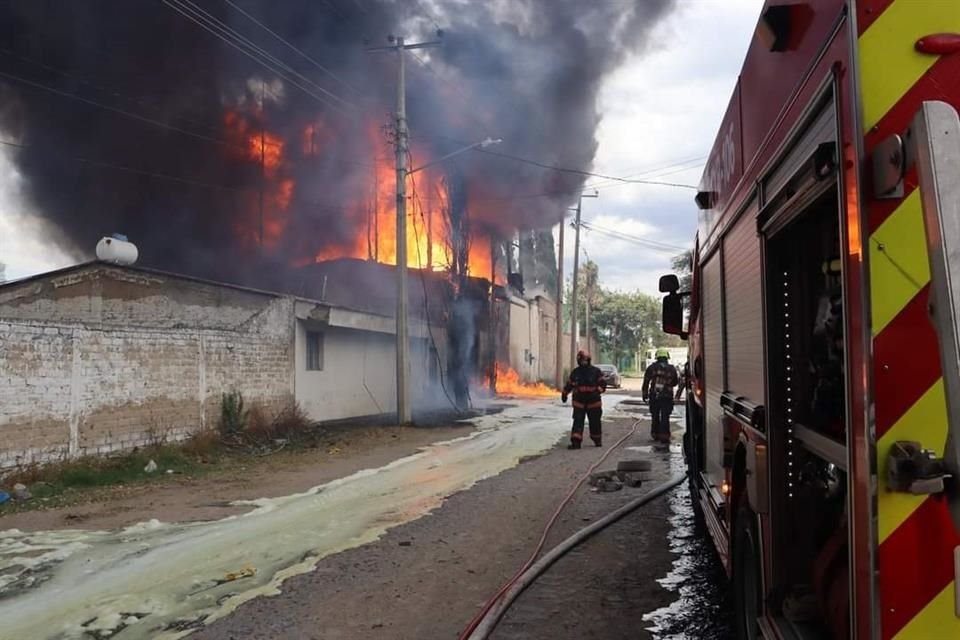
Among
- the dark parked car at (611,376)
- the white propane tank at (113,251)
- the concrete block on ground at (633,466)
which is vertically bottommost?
the concrete block on ground at (633,466)

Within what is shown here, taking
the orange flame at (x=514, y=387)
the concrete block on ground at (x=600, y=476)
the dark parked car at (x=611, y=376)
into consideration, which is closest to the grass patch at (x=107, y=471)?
the concrete block on ground at (x=600, y=476)

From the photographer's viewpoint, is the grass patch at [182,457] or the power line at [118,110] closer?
the grass patch at [182,457]

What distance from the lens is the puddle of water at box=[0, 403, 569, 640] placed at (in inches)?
171

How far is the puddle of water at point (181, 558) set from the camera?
171 inches

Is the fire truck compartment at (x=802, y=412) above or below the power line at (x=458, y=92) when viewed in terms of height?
below

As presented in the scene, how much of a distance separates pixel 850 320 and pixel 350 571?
14.4 feet

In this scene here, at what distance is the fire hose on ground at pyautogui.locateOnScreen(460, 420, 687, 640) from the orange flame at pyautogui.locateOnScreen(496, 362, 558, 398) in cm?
2126

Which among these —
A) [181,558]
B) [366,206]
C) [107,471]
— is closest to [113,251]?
[107,471]

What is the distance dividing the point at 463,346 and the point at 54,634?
21411mm

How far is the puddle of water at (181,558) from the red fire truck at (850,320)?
3.26 meters

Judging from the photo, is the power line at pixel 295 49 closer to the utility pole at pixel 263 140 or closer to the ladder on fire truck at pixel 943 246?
the utility pole at pixel 263 140

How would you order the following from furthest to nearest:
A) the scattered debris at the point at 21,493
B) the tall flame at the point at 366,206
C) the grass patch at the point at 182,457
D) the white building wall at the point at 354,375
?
the tall flame at the point at 366,206
the white building wall at the point at 354,375
the grass patch at the point at 182,457
the scattered debris at the point at 21,493

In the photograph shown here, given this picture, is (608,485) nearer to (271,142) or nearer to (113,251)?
(113,251)

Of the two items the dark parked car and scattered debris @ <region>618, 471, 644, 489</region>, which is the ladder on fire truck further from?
the dark parked car
